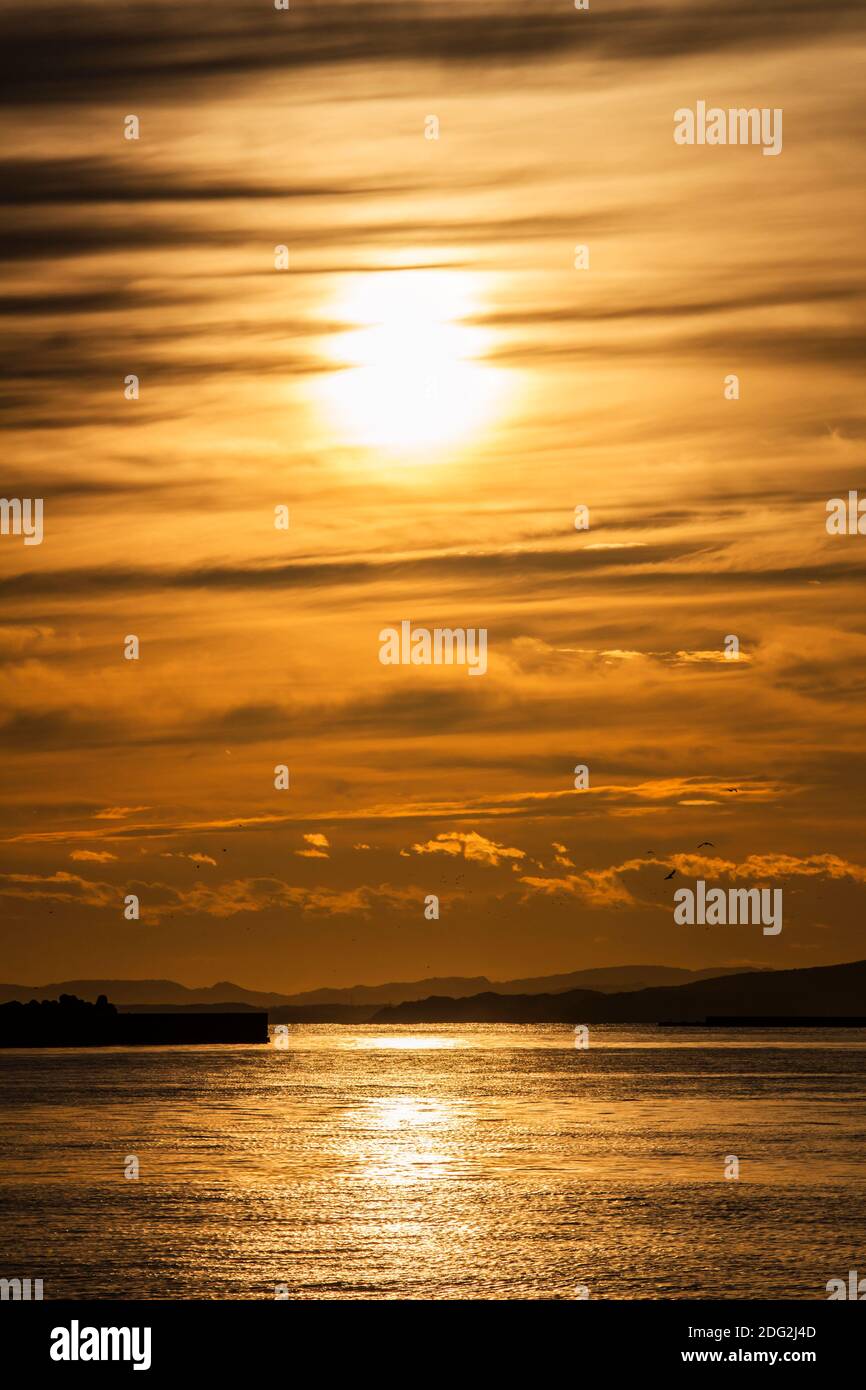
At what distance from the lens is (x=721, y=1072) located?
199 meters

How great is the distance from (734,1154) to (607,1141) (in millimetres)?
11167

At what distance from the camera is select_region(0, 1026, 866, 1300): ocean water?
48250mm

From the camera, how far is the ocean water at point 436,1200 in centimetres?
4825

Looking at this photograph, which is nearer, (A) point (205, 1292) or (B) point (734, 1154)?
(A) point (205, 1292)

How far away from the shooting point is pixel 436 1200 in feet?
221
